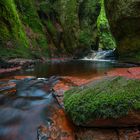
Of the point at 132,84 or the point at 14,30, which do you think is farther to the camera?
the point at 14,30

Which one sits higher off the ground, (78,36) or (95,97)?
(95,97)

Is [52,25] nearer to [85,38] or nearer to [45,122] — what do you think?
[85,38]

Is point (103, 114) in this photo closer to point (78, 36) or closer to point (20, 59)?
point (20, 59)

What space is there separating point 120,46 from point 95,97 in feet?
51.2

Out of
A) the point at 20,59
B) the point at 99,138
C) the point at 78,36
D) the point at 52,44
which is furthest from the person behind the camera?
the point at 78,36

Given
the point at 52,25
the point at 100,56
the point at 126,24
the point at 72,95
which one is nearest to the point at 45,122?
the point at 72,95

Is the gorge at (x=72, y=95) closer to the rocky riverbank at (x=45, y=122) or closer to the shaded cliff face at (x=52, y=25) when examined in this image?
the rocky riverbank at (x=45, y=122)

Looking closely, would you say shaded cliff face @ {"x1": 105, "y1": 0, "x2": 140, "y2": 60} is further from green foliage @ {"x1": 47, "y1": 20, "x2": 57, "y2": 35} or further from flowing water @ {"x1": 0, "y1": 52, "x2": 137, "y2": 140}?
flowing water @ {"x1": 0, "y1": 52, "x2": 137, "y2": 140}

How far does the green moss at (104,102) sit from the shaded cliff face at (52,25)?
13057 mm

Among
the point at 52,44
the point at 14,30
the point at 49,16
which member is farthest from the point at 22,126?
the point at 49,16

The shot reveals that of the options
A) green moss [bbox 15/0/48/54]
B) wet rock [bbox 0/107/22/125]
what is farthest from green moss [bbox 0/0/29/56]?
wet rock [bbox 0/107/22/125]

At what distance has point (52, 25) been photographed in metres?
25.7

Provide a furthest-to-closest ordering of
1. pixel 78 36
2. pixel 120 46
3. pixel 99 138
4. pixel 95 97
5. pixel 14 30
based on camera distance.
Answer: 1. pixel 78 36
2. pixel 120 46
3. pixel 14 30
4. pixel 95 97
5. pixel 99 138

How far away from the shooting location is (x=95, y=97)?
14.8ft
